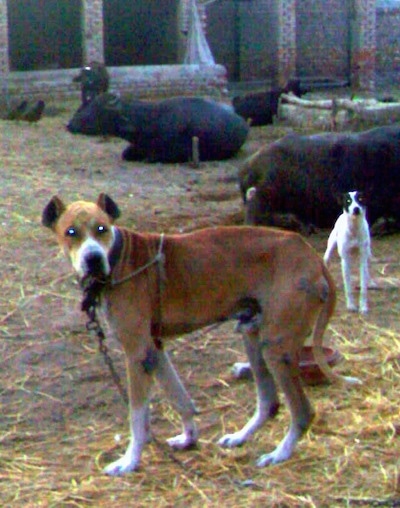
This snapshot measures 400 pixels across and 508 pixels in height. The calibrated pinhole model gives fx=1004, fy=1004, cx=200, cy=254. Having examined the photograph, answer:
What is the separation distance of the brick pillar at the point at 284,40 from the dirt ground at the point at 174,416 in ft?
56.7

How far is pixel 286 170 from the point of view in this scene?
10180 mm

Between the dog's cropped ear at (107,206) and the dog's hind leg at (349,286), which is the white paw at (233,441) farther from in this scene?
the dog's hind leg at (349,286)

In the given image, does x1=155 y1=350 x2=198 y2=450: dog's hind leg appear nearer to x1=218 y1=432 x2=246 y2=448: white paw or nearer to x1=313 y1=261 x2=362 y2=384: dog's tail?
x1=218 y1=432 x2=246 y2=448: white paw

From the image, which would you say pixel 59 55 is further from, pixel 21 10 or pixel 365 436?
pixel 365 436

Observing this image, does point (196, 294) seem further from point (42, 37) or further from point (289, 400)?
point (42, 37)

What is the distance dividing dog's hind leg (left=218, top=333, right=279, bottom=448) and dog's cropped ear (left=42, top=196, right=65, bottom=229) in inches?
44.4

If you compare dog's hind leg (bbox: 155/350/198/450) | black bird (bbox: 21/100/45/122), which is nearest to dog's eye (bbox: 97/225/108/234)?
dog's hind leg (bbox: 155/350/198/450)

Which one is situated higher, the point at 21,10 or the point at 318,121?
the point at 21,10

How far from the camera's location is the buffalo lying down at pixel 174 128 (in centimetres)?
1527

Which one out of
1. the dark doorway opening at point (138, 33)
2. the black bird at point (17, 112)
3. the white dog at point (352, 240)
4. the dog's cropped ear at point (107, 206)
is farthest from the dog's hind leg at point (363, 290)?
the dark doorway opening at point (138, 33)

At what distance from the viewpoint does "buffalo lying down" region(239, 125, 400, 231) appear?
1014 centimetres

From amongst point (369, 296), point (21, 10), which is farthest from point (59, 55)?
point (369, 296)

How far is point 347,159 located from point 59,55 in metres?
22.1

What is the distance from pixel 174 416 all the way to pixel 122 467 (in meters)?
0.84
